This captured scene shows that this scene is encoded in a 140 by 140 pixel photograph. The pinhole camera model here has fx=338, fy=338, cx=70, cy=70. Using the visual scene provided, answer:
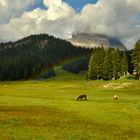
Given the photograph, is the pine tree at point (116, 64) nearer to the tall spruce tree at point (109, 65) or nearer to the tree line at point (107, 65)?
the tree line at point (107, 65)

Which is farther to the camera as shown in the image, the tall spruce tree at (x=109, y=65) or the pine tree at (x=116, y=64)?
the pine tree at (x=116, y=64)

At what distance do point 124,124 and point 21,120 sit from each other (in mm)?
9946

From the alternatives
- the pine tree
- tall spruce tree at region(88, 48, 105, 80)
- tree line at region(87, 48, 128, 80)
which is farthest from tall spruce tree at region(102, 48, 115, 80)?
tall spruce tree at region(88, 48, 105, 80)

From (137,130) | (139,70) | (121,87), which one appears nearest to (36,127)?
(137,130)

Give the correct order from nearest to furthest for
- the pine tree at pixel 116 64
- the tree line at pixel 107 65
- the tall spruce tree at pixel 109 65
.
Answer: the tall spruce tree at pixel 109 65, the pine tree at pixel 116 64, the tree line at pixel 107 65

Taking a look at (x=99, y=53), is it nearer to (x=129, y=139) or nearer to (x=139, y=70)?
(x=139, y=70)

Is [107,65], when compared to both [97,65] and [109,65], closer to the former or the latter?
[109,65]

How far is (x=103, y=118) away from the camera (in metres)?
36.0

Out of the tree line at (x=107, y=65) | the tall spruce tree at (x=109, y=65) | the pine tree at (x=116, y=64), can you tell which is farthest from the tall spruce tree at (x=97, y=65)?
the pine tree at (x=116, y=64)

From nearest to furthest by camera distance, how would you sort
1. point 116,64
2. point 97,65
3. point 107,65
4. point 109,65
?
point 109,65, point 107,65, point 116,64, point 97,65

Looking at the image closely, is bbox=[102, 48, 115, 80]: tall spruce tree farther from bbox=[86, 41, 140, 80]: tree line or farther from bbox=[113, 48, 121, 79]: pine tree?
bbox=[113, 48, 121, 79]: pine tree

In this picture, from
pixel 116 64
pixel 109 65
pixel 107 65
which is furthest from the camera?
pixel 116 64

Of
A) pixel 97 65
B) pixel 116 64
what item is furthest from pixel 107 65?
pixel 97 65

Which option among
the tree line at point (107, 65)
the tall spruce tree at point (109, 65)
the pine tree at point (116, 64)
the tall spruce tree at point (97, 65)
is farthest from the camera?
the tall spruce tree at point (97, 65)
